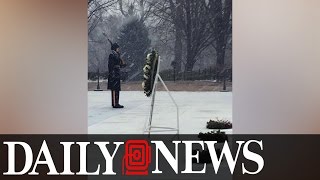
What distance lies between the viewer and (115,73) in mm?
13945

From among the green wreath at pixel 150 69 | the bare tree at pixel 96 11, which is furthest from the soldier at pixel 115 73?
the green wreath at pixel 150 69

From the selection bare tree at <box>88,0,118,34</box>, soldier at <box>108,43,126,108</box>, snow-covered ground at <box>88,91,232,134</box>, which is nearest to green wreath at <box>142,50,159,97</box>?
snow-covered ground at <box>88,91,232,134</box>

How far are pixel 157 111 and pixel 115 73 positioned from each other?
179 centimetres

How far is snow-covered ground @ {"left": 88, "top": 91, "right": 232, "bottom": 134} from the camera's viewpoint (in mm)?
10781

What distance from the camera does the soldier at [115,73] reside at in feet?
45.0

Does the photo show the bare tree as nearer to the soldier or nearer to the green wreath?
the soldier

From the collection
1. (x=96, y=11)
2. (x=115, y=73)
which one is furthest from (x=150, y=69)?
(x=96, y=11)

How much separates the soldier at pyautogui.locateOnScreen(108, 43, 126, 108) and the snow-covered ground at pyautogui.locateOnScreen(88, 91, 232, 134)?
0.22 metres

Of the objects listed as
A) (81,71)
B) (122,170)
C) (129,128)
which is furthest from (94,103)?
(81,71)

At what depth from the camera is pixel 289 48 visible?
→ 330 centimetres

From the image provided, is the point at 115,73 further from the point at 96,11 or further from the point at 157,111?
the point at 96,11

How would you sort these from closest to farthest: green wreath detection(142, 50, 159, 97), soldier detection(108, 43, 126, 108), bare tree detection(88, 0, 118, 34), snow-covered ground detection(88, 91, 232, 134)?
1. green wreath detection(142, 50, 159, 97)
2. snow-covered ground detection(88, 91, 232, 134)
3. soldier detection(108, 43, 126, 108)
4. bare tree detection(88, 0, 118, 34)

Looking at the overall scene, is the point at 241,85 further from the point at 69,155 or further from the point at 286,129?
the point at 69,155

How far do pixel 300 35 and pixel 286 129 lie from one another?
0.66 metres
